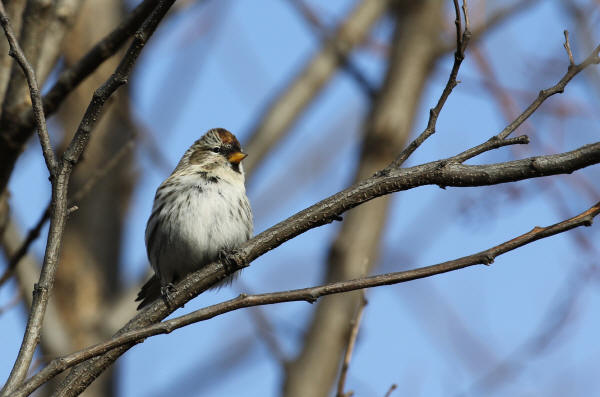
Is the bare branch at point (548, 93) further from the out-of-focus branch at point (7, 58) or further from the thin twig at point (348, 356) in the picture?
the out-of-focus branch at point (7, 58)

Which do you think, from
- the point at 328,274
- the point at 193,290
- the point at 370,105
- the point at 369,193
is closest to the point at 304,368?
the point at 328,274

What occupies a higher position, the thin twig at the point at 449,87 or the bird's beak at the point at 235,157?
the bird's beak at the point at 235,157

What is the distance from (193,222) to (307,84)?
3.51 metres

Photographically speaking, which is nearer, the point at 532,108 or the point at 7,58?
the point at 532,108

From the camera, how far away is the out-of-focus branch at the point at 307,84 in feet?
23.5

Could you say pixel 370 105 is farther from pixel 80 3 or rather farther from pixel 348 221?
pixel 80 3

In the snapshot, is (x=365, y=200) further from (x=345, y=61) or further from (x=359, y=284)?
(x=345, y=61)

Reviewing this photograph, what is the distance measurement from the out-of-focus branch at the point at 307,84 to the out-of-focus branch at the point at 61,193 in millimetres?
4299

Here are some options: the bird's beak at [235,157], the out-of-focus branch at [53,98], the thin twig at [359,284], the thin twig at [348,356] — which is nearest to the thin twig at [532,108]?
the thin twig at [359,284]

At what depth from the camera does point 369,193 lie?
2.70 meters

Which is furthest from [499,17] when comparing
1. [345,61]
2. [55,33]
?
[55,33]

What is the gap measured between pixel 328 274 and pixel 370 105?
138 centimetres

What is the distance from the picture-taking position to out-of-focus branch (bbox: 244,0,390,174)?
7.17m

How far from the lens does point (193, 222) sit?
4355mm
